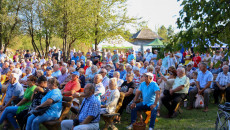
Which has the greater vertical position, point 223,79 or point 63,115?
point 223,79

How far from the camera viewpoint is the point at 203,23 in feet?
12.0

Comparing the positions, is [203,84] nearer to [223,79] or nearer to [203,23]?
[223,79]

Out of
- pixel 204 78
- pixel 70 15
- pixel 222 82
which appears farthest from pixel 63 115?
pixel 70 15

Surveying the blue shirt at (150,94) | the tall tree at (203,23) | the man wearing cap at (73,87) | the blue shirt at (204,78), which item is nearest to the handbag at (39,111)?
the man wearing cap at (73,87)

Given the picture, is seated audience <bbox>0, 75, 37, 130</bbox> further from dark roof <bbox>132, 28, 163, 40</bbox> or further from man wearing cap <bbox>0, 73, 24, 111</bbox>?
dark roof <bbox>132, 28, 163, 40</bbox>

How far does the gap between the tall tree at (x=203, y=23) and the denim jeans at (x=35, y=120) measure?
3.13 metres

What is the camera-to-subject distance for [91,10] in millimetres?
17969

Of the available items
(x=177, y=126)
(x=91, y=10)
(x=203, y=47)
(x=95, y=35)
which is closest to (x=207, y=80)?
(x=177, y=126)

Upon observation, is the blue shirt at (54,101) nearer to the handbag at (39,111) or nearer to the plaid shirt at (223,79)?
the handbag at (39,111)

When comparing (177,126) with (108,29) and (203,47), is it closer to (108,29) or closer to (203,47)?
(203,47)

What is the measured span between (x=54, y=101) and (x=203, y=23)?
10.6 feet

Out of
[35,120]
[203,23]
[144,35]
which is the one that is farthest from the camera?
[144,35]

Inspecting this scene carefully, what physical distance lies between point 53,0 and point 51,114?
12824 millimetres

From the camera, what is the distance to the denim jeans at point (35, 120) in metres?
4.95
